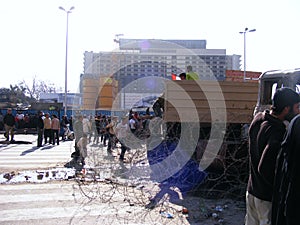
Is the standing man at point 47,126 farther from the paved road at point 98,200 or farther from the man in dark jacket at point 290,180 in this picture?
the man in dark jacket at point 290,180

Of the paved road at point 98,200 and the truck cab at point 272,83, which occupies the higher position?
the truck cab at point 272,83

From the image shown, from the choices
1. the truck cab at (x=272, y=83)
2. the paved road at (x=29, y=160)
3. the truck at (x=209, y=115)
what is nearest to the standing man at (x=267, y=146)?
the truck cab at (x=272, y=83)

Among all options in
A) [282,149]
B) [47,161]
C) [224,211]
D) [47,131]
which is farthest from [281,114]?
[47,131]

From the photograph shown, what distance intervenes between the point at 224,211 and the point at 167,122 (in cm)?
241

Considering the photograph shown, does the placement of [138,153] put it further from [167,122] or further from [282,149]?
[282,149]

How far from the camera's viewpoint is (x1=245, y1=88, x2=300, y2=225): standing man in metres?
3.12

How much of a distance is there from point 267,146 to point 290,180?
526 mm

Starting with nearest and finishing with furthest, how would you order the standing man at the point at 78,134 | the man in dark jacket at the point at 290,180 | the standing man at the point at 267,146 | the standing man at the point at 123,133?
the man in dark jacket at the point at 290,180
the standing man at the point at 267,146
the standing man at the point at 123,133
the standing man at the point at 78,134

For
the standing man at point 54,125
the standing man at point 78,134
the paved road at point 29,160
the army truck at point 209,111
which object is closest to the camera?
the army truck at point 209,111

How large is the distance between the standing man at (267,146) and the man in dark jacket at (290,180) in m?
0.27

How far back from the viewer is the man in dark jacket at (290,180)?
2.60 meters

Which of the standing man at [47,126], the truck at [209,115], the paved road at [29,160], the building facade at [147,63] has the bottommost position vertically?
the paved road at [29,160]

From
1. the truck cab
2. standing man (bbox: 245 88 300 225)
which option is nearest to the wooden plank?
the truck cab

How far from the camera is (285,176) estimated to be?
9.00 ft
